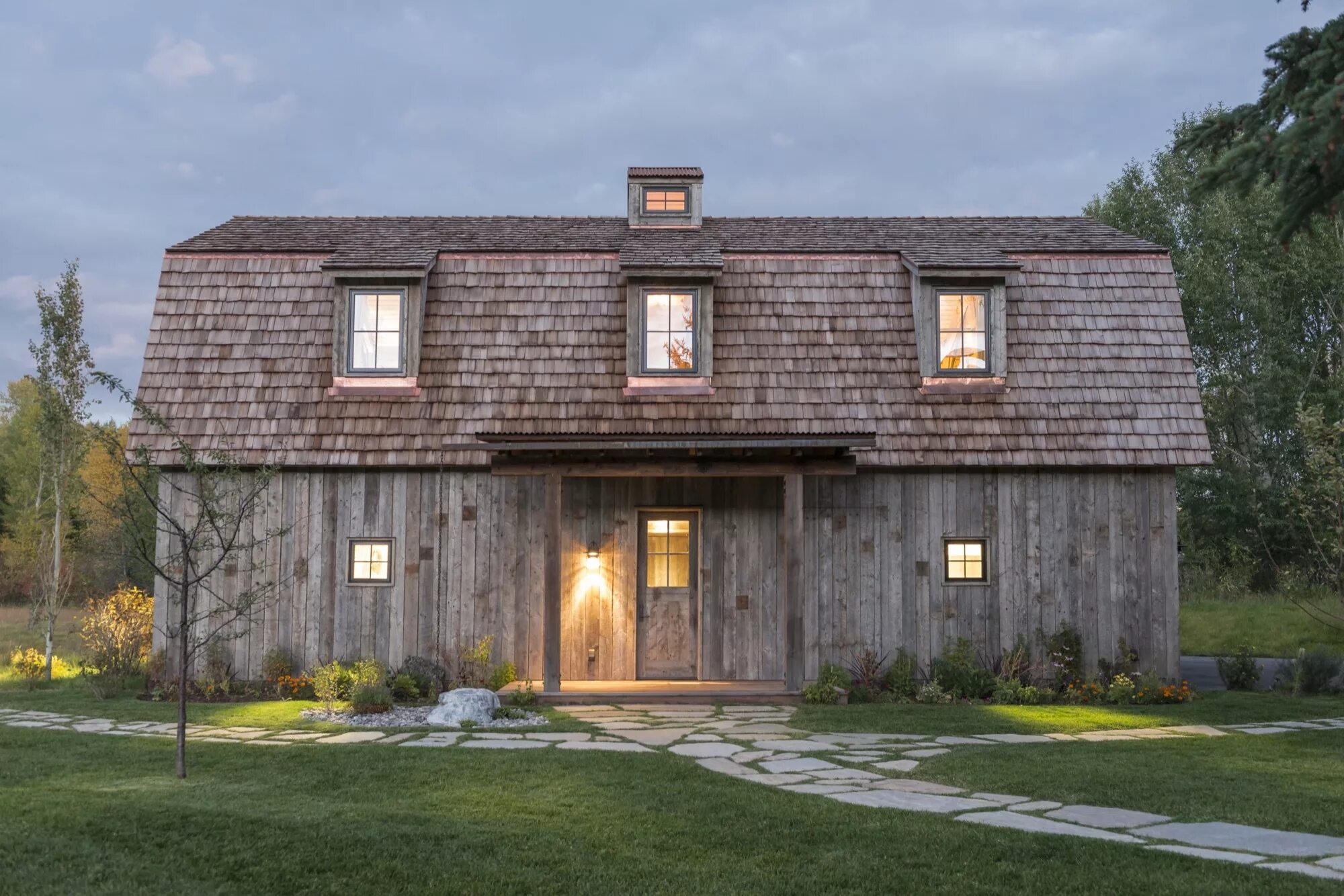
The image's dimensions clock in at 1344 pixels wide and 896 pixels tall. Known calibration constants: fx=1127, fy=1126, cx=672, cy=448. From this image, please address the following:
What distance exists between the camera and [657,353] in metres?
14.0

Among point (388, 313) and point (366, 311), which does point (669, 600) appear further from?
point (366, 311)

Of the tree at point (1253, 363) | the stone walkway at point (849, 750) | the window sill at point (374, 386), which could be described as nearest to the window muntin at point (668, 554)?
the stone walkway at point (849, 750)

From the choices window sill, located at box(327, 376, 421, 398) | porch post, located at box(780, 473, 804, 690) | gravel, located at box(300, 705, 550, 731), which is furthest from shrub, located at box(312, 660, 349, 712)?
porch post, located at box(780, 473, 804, 690)

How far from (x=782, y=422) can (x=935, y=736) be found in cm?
456

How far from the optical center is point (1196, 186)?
219 inches

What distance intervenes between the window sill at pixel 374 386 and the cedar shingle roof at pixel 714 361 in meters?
0.10

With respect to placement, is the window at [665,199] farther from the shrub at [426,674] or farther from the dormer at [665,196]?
the shrub at [426,674]

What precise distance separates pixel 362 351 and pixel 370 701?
463cm

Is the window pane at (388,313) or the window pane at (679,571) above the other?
the window pane at (388,313)

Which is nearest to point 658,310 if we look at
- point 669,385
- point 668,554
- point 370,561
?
point 669,385

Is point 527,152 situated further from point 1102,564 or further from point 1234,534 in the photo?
point 1102,564

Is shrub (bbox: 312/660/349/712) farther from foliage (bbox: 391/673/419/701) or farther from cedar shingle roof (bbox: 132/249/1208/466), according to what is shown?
cedar shingle roof (bbox: 132/249/1208/466)

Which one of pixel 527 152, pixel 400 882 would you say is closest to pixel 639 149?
pixel 527 152

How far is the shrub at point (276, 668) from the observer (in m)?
13.1
